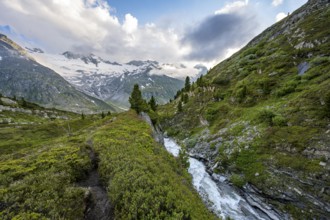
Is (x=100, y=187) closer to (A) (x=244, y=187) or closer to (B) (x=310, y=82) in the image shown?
(A) (x=244, y=187)

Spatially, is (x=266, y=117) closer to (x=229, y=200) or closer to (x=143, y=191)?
(x=229, y=200)

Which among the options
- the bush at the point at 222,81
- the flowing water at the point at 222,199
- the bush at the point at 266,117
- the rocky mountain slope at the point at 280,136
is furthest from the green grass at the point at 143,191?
the bush at the point at 222,81

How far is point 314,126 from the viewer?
2584 centimetres

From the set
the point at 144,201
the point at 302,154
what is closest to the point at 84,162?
the point at 144,201

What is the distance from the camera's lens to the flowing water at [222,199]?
22016mm

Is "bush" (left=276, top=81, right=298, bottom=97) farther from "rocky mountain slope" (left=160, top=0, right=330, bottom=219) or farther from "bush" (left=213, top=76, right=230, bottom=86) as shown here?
"bush" (left=213, top=76, right=230, bottom=86)

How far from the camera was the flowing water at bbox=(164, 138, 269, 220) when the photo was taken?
2202 cm

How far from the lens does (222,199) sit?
25.2m

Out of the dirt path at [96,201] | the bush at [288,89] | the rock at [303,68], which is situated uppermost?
the rock at [303,68]

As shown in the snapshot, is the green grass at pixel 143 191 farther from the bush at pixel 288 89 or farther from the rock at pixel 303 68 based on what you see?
the rock at pixel 303 68

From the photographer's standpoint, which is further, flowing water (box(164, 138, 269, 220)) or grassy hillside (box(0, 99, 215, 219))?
flowing water (box(164, 138, 269, 220))

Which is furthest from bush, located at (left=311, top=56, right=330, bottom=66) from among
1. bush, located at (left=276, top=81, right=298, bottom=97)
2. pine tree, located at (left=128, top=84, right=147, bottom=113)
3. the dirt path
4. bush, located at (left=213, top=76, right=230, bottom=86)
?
the dirt path

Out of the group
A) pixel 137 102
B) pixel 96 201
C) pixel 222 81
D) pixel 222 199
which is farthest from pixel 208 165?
pixel 222 81

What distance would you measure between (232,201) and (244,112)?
24505 mm
